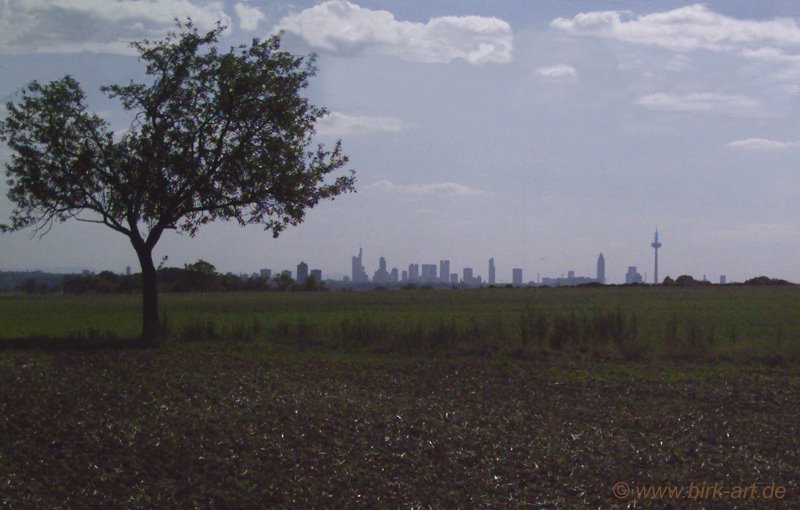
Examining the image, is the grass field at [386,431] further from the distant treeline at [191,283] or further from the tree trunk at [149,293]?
the distant treeline at [191,283]

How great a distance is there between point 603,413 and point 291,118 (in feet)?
36.7

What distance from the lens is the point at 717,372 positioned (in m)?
17.3

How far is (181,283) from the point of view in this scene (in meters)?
78.8

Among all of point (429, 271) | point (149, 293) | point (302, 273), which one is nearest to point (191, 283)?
point (302, 273)

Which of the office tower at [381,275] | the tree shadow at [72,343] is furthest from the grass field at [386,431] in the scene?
the office tower at [381,275]

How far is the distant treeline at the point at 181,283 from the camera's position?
78.2 m

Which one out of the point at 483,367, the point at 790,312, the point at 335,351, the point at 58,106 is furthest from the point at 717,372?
the point at 790,312

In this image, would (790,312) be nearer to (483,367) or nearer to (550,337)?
(550,337)

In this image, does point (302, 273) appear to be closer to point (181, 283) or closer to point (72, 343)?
point (181, 283)

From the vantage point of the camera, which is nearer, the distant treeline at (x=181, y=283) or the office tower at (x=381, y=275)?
the distant treeline at (x=181, y=283)

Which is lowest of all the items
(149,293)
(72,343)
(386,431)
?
(386,431)

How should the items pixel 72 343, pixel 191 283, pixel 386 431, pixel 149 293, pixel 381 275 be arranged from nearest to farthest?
pixel 386 431, pixel 72 343, pixel 149 293, pixel 191 283, pixel 381 275

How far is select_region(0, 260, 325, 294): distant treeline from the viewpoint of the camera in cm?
7825


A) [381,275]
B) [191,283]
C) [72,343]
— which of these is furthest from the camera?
[381,275]
